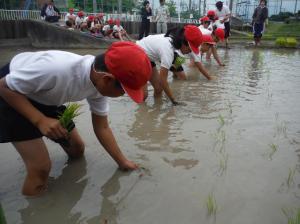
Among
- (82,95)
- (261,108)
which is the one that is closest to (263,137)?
(261,108)

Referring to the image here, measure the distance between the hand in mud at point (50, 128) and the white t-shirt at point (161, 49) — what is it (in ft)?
8.38

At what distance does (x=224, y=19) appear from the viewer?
10.5m

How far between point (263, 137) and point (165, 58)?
1.70 m

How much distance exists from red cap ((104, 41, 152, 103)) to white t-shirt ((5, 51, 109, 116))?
0.28 m

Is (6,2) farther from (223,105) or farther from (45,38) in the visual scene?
(223,105)

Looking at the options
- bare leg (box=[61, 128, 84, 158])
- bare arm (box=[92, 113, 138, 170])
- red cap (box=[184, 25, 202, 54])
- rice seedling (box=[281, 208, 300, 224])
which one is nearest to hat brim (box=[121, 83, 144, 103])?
bare arm (box=[92, 113, 138, 170])

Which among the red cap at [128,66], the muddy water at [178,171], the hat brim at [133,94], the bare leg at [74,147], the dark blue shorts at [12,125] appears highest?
the red cap at [128,66]

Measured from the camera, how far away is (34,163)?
2279mm

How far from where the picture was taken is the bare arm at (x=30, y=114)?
2096 millimetres

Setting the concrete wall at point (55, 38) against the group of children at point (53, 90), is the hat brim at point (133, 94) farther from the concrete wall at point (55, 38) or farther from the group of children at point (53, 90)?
the concrete wall at point (55, 38)

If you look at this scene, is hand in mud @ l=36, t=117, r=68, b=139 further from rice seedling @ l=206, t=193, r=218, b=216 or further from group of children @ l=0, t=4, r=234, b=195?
rice seedling @ l=206, t=193, r=218, b=216

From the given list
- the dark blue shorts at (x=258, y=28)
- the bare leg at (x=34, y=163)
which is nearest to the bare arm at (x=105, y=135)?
the bare leg at (x=34, y=163)

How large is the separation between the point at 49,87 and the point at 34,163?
54cm

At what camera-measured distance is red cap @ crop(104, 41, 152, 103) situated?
6.39 feet
